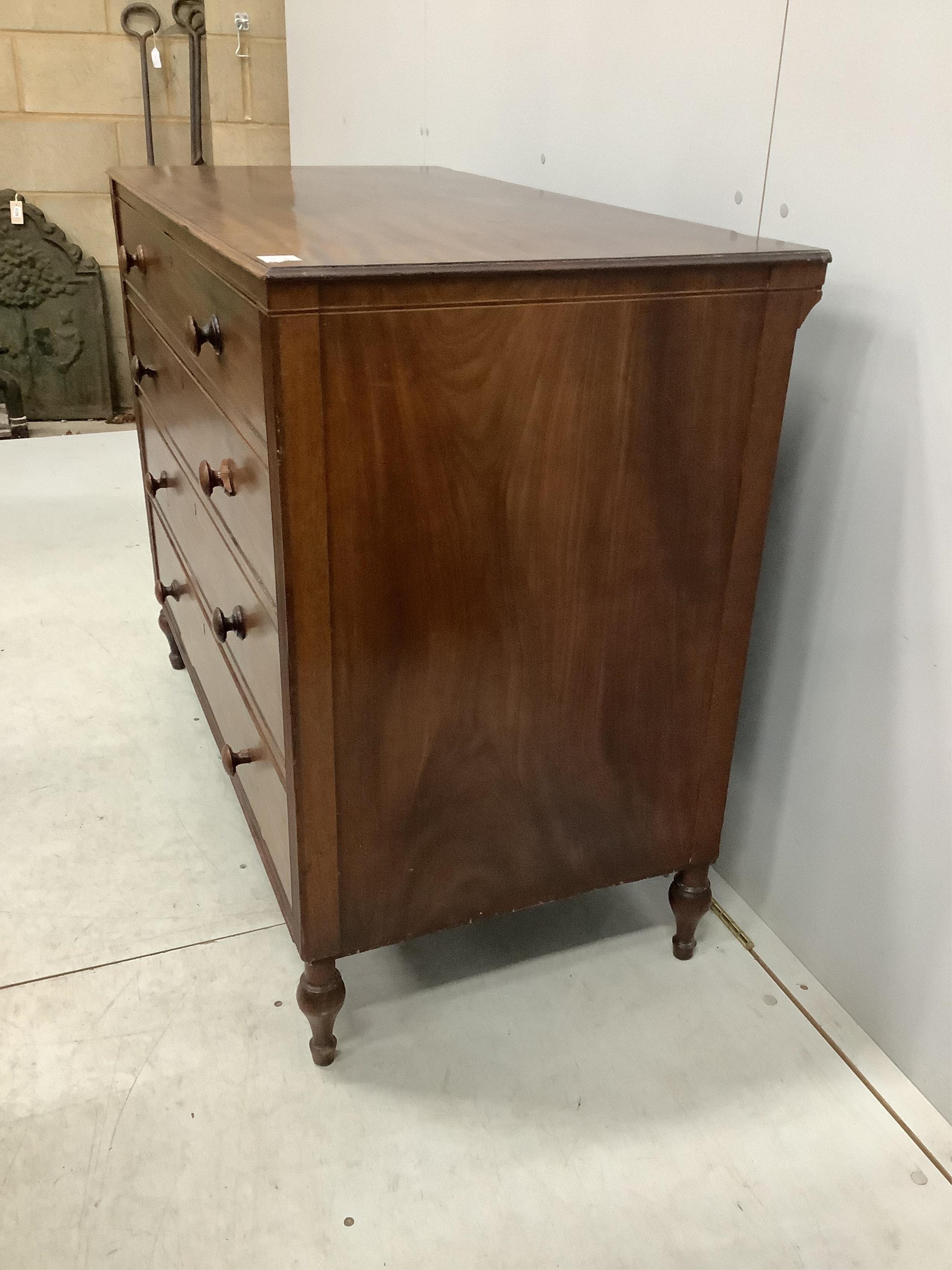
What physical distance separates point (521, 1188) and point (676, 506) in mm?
732

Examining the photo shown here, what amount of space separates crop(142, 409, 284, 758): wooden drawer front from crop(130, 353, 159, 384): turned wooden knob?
0.06m

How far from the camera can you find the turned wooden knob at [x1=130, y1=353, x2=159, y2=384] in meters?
1.69

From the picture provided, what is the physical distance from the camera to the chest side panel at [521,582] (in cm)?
97

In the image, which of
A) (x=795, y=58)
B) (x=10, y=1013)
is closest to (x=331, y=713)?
(x=10, y=1013)

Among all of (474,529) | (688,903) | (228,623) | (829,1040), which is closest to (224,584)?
(228,623)

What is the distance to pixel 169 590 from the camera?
71.4 inches

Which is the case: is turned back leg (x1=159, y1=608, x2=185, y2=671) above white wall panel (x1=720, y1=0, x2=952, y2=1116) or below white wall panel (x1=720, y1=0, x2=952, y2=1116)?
below

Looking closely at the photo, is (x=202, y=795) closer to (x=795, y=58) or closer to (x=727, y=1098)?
(x=727, y=1098)

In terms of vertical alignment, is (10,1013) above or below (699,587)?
below

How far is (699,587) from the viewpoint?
1.16 m

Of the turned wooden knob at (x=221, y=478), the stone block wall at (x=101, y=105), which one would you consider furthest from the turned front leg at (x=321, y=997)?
the stone block wall at (x=101, y=105)

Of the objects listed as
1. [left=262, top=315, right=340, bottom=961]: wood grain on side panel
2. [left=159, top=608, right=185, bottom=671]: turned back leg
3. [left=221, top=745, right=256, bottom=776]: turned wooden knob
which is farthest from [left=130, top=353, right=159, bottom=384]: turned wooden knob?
[left=262, top=315, right=340, bottom=961]: wood grain on side panel

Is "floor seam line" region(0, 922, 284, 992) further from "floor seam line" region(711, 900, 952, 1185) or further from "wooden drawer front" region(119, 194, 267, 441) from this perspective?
"wooden drawer front" region(119, 194, 267, 441)

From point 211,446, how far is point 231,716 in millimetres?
393
